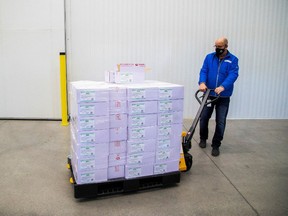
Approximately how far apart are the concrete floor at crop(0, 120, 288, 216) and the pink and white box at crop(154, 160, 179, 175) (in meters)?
A: 0.23

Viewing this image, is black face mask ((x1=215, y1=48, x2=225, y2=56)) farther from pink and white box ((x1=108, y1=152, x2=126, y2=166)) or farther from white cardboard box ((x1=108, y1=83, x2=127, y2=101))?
pink and white box ((x1=108, y1=152, x2=126, y2=166))

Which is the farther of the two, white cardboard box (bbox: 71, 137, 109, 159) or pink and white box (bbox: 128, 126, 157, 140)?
pink and white box (bbox: 128, 126, 157, 140)

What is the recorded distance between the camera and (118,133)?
2971 mm

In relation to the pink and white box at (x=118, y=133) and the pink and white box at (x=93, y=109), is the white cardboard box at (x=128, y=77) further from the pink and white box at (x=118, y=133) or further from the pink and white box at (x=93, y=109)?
the pink and white box at (x=118, y=133)

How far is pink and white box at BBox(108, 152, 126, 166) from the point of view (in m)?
3.01

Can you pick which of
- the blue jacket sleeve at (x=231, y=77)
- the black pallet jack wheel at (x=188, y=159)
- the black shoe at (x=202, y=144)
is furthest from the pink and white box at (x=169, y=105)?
the black shoe at (x=202, y=144)

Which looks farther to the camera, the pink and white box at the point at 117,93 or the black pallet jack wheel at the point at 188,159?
the black pallet jack wheel at the point at 188,159

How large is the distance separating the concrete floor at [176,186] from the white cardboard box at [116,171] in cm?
24

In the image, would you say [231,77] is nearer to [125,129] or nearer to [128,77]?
[128,77]

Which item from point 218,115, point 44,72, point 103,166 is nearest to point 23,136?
point 44,72

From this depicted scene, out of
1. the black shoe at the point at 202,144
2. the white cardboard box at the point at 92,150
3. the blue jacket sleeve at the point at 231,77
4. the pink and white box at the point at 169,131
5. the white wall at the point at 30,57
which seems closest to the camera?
the white cardboard box at the point at 92,150

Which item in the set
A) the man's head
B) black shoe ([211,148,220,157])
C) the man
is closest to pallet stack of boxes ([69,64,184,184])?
→ the man

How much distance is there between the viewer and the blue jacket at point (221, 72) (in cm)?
420

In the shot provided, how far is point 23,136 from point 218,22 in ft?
17.0
